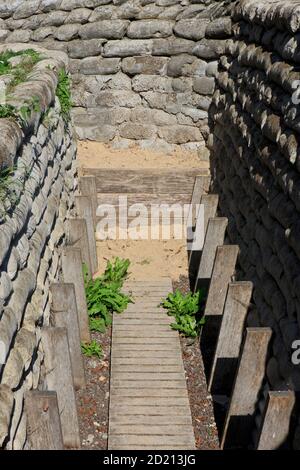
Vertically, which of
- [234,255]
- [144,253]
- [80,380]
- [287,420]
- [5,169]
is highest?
[5,169]

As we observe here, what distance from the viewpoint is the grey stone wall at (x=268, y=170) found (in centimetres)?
440

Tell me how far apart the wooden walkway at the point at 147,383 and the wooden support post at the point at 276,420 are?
1236 millimetres

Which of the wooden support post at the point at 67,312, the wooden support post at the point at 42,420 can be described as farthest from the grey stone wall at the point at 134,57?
the wooden support post at the point at 42,420

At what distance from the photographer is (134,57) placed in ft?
29.8

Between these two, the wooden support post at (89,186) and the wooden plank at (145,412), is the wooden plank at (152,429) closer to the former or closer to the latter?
the wooden plank at (145,412)

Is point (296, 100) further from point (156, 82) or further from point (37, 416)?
point (156, 82)

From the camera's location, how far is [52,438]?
382 cm

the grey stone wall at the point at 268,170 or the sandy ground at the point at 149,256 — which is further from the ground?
the grey stone wall at the point at 268,170

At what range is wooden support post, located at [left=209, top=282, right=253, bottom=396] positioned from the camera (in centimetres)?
511

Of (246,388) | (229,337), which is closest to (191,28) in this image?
(229,337)

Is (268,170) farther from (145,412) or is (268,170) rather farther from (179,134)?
(179,134)

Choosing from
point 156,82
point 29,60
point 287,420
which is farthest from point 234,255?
point 156,82

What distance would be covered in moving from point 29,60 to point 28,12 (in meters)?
3.00

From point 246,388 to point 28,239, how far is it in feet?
6.58
